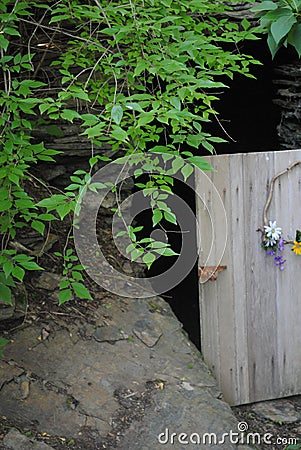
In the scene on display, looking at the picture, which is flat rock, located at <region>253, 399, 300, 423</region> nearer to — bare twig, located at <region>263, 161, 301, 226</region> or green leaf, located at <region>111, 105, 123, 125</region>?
bare twig, located at <region>263, 161, 301, 226</region>

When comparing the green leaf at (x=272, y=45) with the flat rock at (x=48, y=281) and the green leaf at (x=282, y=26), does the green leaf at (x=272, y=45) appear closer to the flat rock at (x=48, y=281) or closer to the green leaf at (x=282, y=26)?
the green leaf at (x=282, y=26)

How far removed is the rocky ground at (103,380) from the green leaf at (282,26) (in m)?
2.04

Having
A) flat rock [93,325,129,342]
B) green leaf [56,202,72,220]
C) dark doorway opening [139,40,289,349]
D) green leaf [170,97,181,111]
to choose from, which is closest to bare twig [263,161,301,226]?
flat rock [93,325,129,342]

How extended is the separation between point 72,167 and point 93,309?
0.97m

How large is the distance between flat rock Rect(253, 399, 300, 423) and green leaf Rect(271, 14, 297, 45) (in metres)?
2.50

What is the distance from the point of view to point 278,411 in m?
3.56

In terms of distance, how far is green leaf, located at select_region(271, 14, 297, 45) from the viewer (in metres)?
1.69

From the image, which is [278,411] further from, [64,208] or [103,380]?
[64,208]

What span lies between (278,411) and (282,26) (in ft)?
8.42

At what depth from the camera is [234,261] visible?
3.46m

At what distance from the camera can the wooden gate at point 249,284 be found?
3.44m

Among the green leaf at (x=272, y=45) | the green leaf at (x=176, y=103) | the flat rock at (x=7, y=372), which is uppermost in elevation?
the green leaf at (x=272, y=45)

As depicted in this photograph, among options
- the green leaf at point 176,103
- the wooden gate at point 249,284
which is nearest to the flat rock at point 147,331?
the wooden gate at point 249,284

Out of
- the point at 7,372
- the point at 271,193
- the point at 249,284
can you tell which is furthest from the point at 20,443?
the point at 271,193
